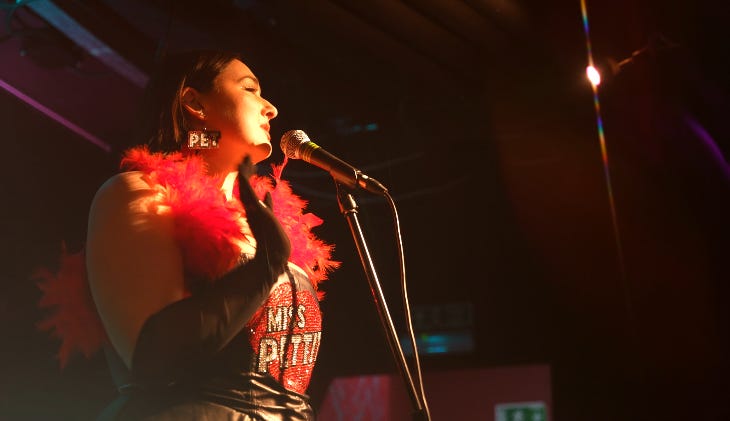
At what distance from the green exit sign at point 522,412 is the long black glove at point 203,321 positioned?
2.79 metres

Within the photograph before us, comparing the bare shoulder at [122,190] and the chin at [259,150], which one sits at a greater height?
the chin at [259,150]

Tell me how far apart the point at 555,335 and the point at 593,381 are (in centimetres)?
30

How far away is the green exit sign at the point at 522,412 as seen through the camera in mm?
4016

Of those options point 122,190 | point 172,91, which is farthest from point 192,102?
point 122,190

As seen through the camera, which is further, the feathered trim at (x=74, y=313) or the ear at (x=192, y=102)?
the ear at (x=192, y=102)

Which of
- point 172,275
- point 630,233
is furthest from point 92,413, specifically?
point 630,233

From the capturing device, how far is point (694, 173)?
374cm

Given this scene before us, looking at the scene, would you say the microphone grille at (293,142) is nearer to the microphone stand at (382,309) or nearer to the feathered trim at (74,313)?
the microphone stand at (382,309)

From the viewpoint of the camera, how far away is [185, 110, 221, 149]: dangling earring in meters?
1.77

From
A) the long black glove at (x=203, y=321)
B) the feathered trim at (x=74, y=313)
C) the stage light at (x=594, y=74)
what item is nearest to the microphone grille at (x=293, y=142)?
the long black glove at (x=203, y=321)

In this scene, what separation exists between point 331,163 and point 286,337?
385mm

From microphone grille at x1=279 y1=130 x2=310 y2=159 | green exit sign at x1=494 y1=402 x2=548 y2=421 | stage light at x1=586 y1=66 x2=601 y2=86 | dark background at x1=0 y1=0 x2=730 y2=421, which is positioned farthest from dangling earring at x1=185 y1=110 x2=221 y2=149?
green exit sign at x1=494 y1=402 x2=548 y2=421

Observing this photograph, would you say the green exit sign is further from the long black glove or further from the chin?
the long black glove

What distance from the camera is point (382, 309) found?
65.1 inches
